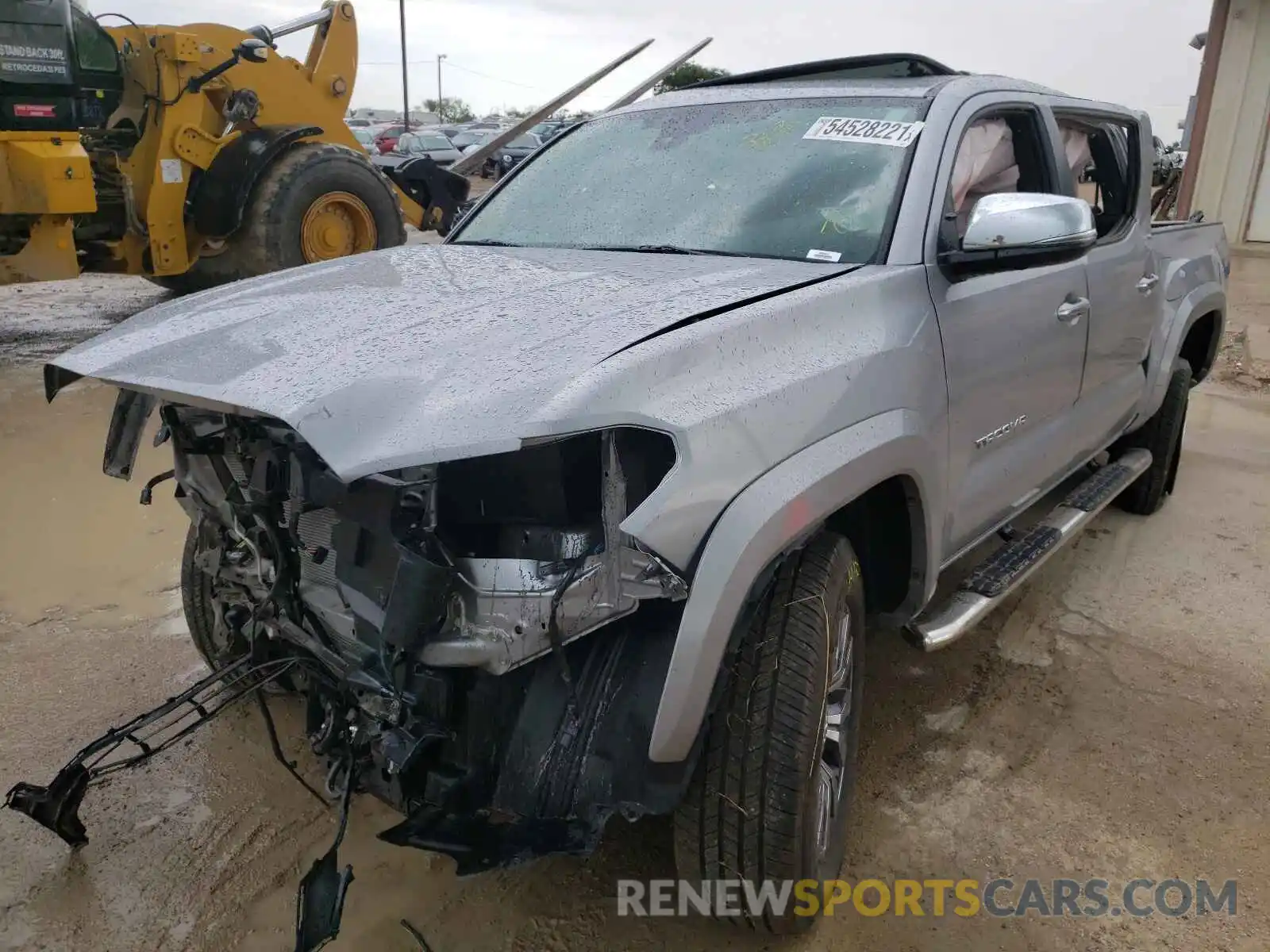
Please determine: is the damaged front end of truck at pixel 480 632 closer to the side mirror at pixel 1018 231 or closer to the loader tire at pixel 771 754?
the loader tire at pixel 771 754

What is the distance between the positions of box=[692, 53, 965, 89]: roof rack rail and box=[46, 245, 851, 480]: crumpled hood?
3.74 feet

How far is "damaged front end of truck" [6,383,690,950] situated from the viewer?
1.73 metres

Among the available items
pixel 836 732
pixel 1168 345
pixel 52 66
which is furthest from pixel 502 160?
pixel 836 732

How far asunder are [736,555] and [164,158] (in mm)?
6957

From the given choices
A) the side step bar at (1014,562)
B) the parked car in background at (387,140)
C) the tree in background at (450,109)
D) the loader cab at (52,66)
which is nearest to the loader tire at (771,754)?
the side step bar at (1014,562)

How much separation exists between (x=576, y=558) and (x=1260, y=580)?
352 centimetres

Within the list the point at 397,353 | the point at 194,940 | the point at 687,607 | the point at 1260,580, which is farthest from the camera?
the point at 1260,580

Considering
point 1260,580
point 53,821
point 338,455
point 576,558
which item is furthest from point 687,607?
point 1260,580

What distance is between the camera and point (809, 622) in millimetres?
2002

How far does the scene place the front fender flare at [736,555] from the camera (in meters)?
1.73

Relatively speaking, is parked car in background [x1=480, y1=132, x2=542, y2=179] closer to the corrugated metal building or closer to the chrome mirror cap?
the corrugated metal building

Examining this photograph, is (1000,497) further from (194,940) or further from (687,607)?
(194,940)

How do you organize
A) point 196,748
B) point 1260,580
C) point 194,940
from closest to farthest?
point 194,940, point 196,748, point 1260,580

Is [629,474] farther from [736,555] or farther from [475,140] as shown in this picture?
[475,140]
